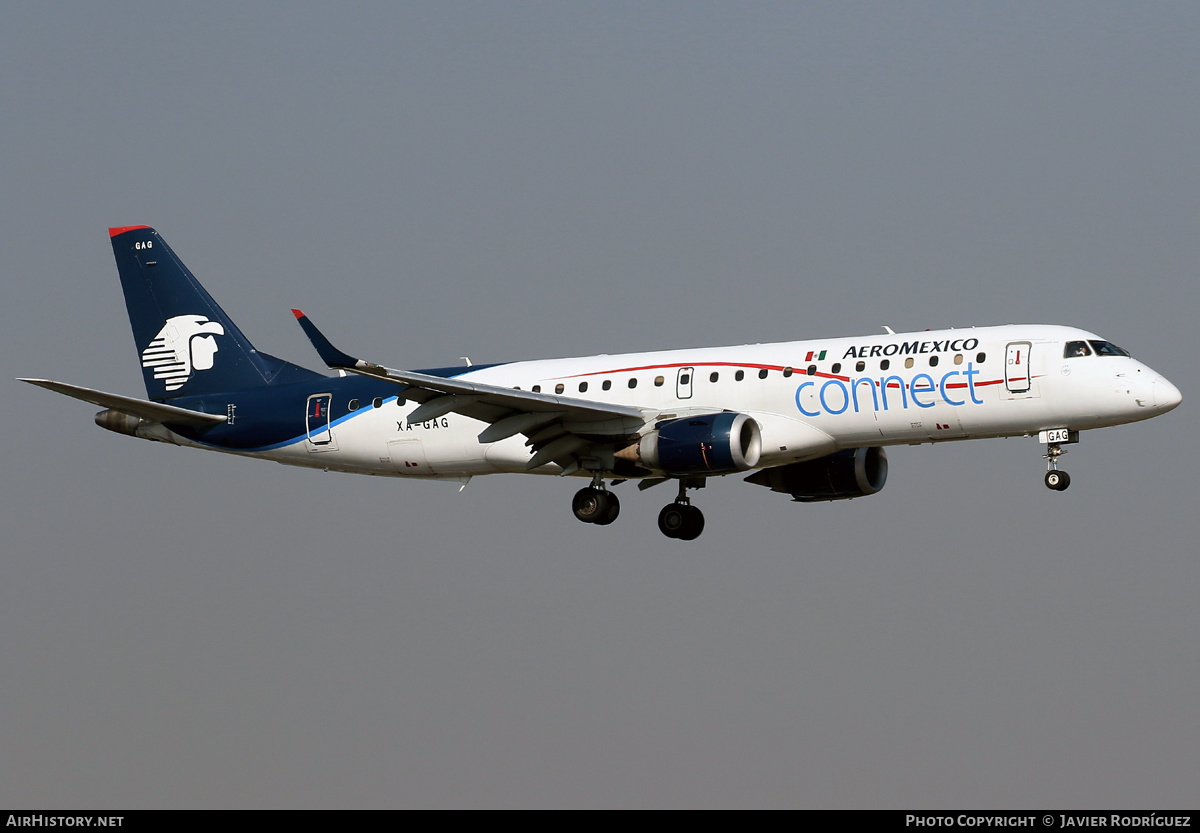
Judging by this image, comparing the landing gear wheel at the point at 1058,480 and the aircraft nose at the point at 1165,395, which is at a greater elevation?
the aircraft nose at the point at 1165,395

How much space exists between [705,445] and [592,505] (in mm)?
4391

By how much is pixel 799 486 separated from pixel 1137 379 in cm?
1020

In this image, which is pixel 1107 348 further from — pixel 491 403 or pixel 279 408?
pixel 279 408

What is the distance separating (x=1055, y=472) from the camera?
1479 inches

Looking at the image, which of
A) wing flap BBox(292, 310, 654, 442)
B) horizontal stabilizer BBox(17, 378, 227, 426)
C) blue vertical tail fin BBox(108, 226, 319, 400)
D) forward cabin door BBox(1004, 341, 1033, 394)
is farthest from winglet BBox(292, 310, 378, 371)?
forward cabin door BBox(1004, 341, 1033, 394)

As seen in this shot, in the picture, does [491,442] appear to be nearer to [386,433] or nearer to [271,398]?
[386,433]

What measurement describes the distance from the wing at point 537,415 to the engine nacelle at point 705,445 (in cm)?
111

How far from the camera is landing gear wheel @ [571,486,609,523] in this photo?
4128cm

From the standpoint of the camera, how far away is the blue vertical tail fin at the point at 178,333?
4625 cm

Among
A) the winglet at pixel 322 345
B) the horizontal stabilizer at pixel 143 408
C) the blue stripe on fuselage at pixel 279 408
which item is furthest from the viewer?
the blue stripe on fuselage at pixel 279 408

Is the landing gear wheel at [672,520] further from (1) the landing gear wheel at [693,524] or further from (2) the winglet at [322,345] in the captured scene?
(2) the winglet at [322,345]

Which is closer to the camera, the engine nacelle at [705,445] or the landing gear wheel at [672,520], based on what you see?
the engine nacelle at [705,445]

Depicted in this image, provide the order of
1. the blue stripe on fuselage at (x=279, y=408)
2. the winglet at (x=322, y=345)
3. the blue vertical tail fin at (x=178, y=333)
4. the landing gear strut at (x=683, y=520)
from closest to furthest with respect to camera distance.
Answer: the winglet at (x=322, y=345) < the landing gear strut at (x=683, y=520) < the blue stripe on fuselage at (x=279, y=408) < the blue vertical tail fin at (x=178, y=333)

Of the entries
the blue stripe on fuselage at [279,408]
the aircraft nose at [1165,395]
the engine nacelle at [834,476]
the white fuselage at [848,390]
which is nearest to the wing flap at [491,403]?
the white fuselage at [848,390]
